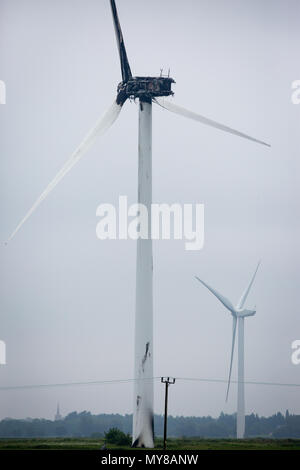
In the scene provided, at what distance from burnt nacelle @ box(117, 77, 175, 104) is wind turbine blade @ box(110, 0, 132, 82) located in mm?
708

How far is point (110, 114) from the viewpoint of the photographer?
109 m

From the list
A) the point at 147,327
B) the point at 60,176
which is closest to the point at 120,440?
the point at 147,327

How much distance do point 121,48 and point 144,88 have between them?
5565 millimetres

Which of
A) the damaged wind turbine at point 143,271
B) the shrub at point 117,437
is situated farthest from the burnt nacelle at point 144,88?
the shrub at point 117,437

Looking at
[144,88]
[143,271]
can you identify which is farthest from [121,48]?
[143,271]

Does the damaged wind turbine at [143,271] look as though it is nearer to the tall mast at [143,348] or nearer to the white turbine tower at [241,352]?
the tall mast at [143,348]

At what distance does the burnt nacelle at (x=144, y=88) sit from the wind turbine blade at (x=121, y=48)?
2.32 ft

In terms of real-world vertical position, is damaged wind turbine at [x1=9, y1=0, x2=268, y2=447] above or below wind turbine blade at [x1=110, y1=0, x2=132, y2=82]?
below

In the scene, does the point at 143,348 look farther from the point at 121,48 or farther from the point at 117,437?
the point at 121,48

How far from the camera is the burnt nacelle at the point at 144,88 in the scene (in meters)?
111

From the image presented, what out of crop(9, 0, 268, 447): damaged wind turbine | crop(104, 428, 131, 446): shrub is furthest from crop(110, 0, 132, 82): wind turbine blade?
crop(104, 428, 131, 446): shrub

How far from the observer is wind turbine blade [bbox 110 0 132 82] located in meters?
103

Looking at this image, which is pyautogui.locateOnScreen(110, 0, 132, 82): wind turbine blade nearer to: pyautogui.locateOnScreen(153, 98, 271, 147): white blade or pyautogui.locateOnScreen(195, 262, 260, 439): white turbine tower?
pyautogui.locateOnScreen(153, 98, 271, 147): white blade

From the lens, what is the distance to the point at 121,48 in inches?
4237
